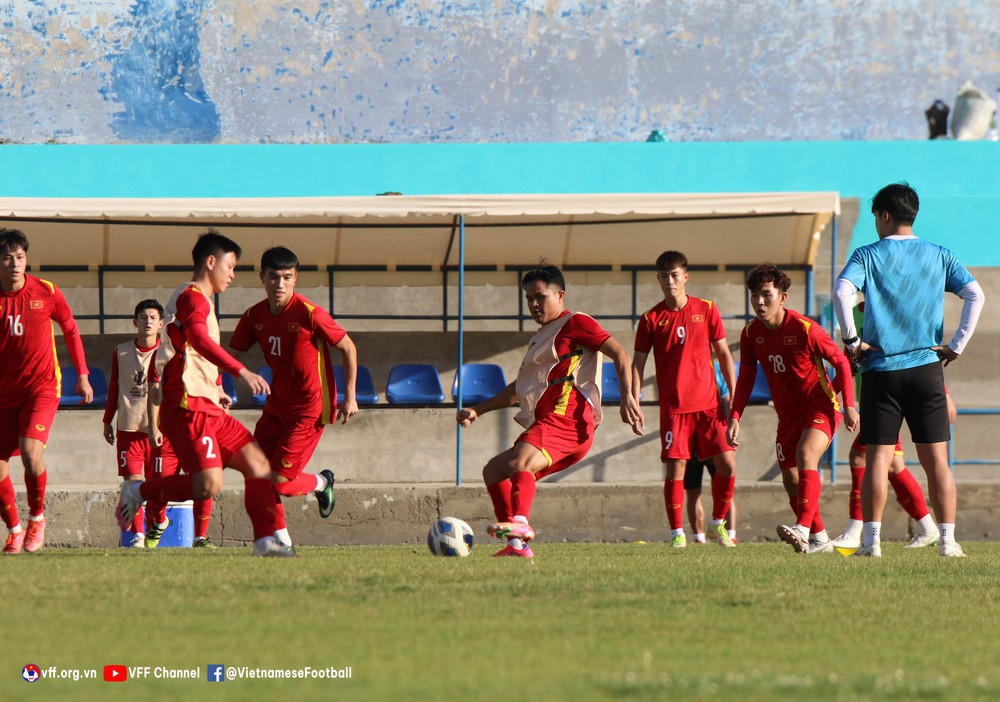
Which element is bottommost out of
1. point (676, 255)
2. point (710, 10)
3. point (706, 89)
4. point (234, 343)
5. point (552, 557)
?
point (552, 557)

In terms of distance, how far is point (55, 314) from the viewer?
823 centimetres

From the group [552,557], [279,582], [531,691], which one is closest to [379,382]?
[552,557]

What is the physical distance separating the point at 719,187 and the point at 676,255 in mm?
11420

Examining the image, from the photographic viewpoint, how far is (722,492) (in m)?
9.94

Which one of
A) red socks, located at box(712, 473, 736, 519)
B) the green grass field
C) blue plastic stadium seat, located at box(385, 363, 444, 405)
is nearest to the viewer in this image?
the green grass field

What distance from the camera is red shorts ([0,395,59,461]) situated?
796 cm

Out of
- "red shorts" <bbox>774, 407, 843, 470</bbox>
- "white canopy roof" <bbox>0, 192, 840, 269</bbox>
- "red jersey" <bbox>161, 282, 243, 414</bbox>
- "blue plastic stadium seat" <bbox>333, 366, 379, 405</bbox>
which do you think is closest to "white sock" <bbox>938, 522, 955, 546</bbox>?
"red shorts" <bbox>774, 407, 843, 470</bbox>

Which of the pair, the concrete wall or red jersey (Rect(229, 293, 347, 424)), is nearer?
red jersey (Rect(229, 293, 347, 424))

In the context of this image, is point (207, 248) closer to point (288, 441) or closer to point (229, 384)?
point (288, 441)

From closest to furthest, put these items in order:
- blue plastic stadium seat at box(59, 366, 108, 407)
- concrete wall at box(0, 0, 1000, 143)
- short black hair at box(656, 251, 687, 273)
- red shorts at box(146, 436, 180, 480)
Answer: short black hair at box(656, 251, 687, 273) → red shorts at box(146, 436, 180, 480) → blue plastic stadium seat at box(59, 366, 108, 407) → concrete wall at box(0, 0, 1000, 143)

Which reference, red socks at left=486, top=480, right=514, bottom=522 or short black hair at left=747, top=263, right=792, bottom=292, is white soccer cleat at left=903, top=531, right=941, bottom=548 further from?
red socks at left=486, top=480, right=514, bottom=522

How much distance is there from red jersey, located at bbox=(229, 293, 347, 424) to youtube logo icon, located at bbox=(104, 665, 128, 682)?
13.1 feet

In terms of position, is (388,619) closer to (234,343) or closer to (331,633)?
(331,633)

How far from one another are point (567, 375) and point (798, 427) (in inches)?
71.6
